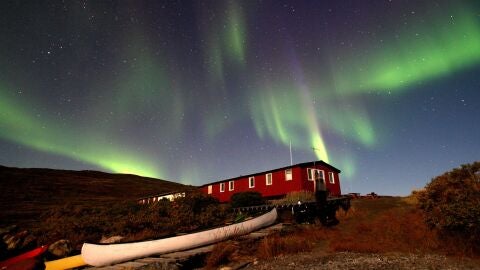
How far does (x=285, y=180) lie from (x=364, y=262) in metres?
27.8

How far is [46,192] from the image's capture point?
59.5 metres

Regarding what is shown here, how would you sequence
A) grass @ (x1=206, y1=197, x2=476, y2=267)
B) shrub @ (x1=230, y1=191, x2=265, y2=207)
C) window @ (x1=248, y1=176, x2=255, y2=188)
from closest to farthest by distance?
grass @ (x1=206, y1=197, x2=476, y2=267) → shrub @ (x1=230, y1=191, x2=265, y2=207) → window @ (x1=248, y1=176, x2=255, y2=188)

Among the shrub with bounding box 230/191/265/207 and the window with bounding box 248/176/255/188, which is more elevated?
the window with bounding box 248/176/255/188

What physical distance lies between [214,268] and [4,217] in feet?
117

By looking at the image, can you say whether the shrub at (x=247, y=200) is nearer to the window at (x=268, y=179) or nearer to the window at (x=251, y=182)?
the window at (x=268, y=179)

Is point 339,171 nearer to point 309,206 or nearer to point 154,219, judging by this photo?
point 309,206

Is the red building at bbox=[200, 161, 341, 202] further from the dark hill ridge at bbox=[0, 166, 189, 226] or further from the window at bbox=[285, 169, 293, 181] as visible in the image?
the dark hill ridge at bbox=[0, 166, 189, 226]

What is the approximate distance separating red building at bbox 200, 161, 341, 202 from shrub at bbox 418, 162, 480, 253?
21.6 meters

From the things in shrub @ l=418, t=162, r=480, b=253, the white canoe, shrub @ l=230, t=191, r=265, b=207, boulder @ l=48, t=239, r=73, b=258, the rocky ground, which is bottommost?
boulder @ l=48, t=239, r=73, b=258

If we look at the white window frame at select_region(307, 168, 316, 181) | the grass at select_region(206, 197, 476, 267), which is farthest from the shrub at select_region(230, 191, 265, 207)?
the grass at select_region(206, 197, 476, 267)

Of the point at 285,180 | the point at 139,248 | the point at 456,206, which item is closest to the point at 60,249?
the point at 139,248

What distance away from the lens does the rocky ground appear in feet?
28.8

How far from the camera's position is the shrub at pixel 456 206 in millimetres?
10562

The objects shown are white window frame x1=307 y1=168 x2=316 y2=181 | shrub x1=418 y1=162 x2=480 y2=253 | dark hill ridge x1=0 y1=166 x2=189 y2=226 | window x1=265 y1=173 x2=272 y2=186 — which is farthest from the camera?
dark hill ridge x1=0 y1=166 x2=189 y2=226
